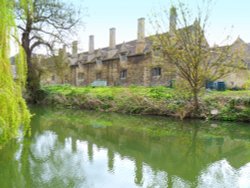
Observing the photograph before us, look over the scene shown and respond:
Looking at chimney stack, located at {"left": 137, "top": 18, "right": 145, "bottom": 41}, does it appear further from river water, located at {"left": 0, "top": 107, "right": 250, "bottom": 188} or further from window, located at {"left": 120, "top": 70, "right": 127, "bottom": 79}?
river water, located at {"left": 0, "top": 107, "right": 250, "bottom": 188}

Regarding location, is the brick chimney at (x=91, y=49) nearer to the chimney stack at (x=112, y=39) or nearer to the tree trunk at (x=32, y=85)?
the chimney stack at (x=112, y=39)

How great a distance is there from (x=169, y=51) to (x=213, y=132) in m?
5.48

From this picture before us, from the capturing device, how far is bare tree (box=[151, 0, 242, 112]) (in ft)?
50.1

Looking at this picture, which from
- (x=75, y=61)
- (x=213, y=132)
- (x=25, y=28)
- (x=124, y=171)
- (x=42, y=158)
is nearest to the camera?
(x=124, y=171)

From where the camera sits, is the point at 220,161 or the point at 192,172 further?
the point at 220,161

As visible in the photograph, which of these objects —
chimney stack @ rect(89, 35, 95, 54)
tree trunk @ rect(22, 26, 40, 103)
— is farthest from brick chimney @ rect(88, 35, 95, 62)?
tree trunk @ rect(22, 26, 40, 103)

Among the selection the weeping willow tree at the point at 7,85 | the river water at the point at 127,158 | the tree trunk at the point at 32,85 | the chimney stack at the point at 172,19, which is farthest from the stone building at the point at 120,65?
the weeping willow tree at the point at 7,85

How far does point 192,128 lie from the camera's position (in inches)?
499

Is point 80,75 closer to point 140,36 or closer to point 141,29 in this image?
point 140,36

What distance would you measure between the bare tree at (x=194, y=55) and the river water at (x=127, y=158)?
13.3ft

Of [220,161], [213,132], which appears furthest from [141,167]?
[213,132]

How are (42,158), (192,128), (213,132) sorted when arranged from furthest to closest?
1. (192,128)
2. (213,132)
3. (42,158)

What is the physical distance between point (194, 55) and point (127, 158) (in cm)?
936

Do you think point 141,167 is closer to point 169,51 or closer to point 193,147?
point 193,147
